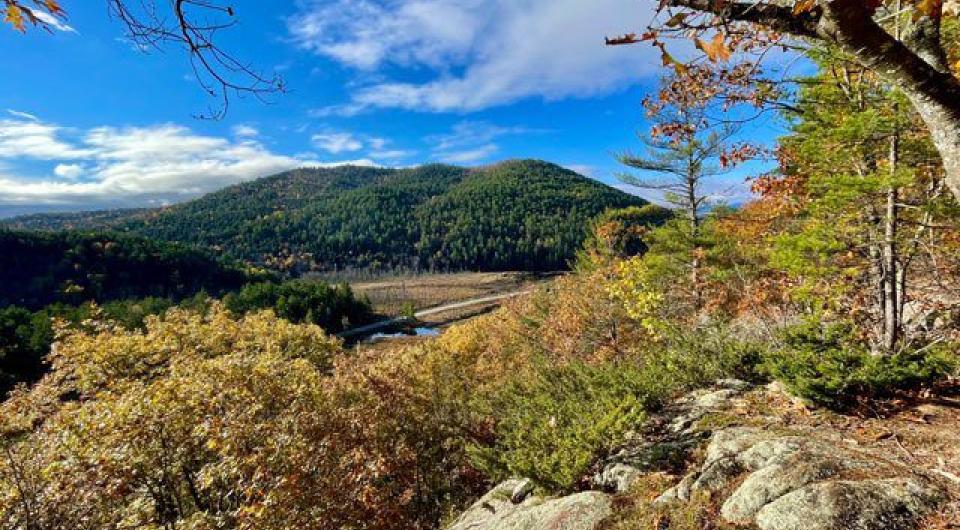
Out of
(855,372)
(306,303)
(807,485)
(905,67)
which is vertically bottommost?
(306,303)

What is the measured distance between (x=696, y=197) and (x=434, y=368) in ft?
47.9

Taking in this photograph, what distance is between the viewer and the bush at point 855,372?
22.9 ft

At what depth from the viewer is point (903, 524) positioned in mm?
4223

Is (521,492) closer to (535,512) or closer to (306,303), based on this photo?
(535,512)

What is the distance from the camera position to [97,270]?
426 feet

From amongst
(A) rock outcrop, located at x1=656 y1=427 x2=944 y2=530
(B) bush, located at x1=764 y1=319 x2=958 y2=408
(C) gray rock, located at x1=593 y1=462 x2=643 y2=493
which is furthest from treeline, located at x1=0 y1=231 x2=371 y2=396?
(A) rock outcrop, located at x1=656 y1=427 x2=944 y2=530

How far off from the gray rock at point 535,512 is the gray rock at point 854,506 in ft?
6.50

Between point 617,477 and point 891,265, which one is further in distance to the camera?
point 891,265

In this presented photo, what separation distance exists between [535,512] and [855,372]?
5126 mm

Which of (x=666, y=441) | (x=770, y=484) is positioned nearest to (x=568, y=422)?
(x=666, y=441)

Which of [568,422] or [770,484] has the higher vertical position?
[770,484]

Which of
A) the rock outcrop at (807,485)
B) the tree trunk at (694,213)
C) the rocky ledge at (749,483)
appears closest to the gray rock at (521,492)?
the rocky ledge at (749,483)

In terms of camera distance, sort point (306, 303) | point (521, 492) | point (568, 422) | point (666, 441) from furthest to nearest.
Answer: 1. point (306, 303)
2. point (568, 422)
3. point (521, 492)
4. point (666, 441)

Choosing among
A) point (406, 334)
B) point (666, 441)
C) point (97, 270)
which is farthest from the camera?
point (97, 270)
